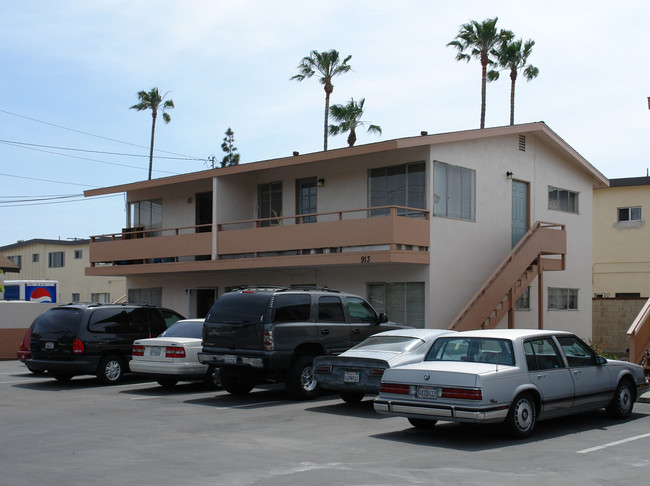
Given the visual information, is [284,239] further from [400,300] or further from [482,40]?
[482,40]

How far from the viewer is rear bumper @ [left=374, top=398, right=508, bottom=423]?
379 inches

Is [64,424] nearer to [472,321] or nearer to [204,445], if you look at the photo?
[204,445]

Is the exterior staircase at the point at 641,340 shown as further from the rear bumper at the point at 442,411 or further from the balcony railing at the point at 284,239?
the rear bumper at the point at 442,411

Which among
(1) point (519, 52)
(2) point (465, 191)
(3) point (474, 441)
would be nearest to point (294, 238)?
(2) point (465, 191)

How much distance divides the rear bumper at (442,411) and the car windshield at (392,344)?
8.64 feet

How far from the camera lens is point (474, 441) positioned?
10.1 m

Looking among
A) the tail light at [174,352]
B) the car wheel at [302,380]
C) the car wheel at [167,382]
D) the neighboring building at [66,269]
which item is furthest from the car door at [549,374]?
the neighboring building at [66,269]

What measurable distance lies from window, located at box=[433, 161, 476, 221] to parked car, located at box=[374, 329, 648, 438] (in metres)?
10.6

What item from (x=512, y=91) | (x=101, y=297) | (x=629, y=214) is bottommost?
(x=101, y=297)

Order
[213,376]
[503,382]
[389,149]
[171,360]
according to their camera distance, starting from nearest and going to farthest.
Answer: [503,382] < [171,360] < [213,376] < [389,149]

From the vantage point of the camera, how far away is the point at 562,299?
27000mm

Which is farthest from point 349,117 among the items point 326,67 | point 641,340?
point 641,340

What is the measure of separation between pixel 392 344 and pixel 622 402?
12.3 ft

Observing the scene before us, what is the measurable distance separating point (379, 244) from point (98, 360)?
7748mm
